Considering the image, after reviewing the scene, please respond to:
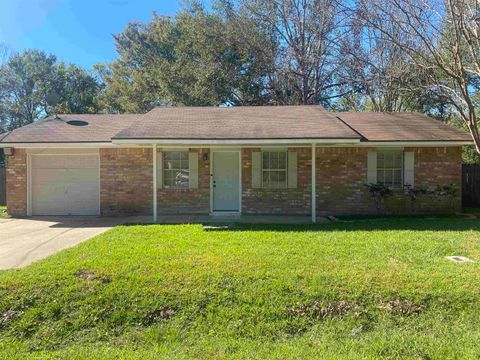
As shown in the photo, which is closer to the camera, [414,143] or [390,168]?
[414,143]

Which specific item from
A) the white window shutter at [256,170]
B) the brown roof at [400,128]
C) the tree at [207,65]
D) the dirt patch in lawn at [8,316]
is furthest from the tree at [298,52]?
the dirt patch in lawn at [8,316]

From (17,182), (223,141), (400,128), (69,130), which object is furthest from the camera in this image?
(69,130)

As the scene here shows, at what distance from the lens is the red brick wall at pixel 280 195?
11594 millimetres

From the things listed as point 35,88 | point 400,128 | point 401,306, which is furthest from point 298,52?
point 35,88

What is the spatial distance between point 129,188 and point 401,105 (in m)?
15.5

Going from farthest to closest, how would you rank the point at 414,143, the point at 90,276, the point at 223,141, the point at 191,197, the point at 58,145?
1. the point at 191,197
2. the point at 58,145
3. the point at 414,143
4. the point at 223,141
5. the point at 90,276

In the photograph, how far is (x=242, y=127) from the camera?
1073 cm

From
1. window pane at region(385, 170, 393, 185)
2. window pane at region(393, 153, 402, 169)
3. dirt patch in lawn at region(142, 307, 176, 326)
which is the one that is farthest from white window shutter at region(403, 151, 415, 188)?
dirt patch in lawn at region(142, 307, 176, 326)

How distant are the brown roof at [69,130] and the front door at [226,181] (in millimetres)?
3415

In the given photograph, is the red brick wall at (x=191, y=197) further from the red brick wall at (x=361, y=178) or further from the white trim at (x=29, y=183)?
the white trim at (x=29, y=183)

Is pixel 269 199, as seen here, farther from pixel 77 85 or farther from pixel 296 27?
pixel 77 85

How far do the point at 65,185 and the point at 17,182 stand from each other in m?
1.49

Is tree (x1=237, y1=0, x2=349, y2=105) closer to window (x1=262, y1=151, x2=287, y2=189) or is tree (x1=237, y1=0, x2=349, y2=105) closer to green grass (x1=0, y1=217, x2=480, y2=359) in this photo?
window (x1=262, y1=151, x2=287, y2=189)

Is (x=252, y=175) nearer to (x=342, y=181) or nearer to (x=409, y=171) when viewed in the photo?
(x=342, y=181)
